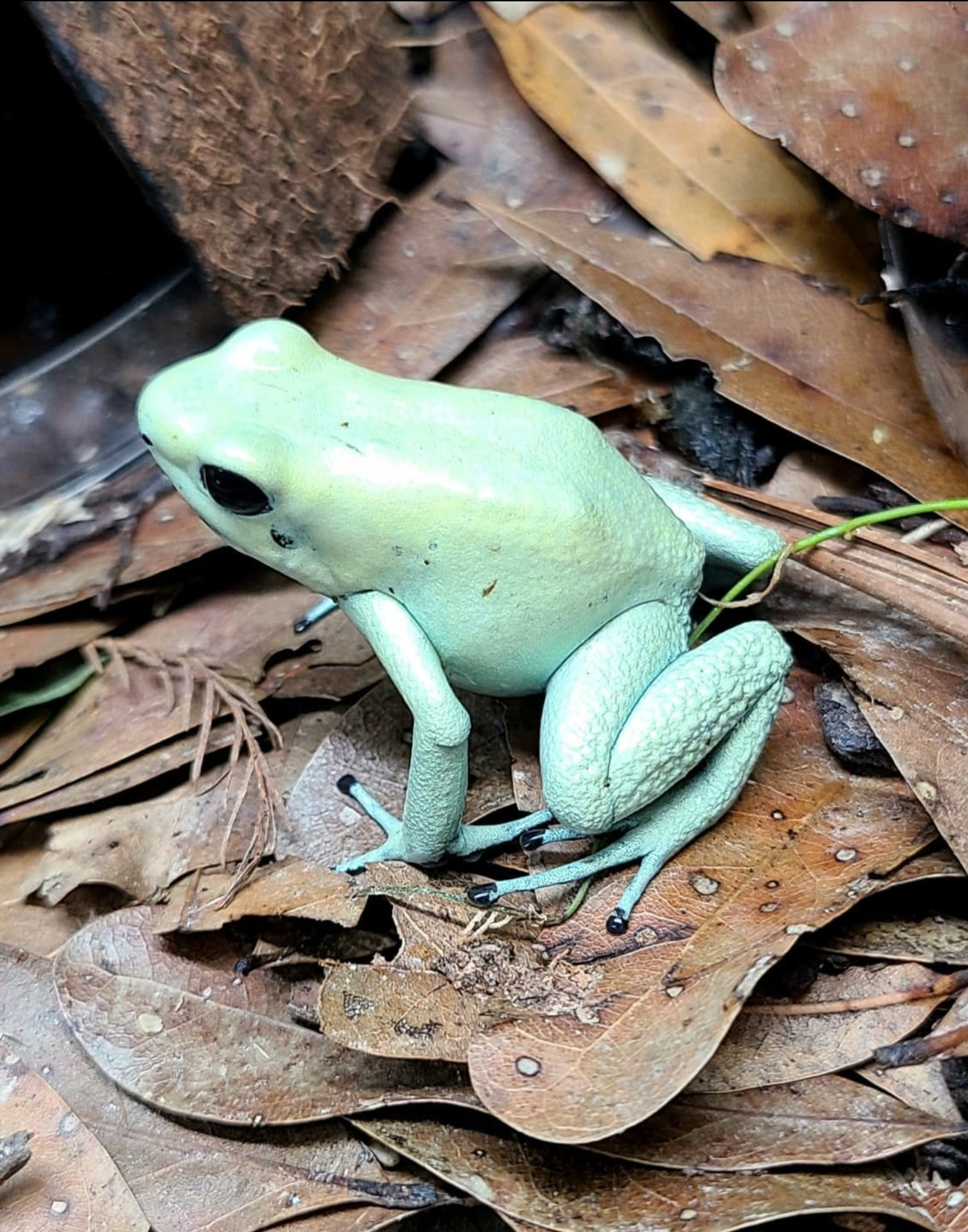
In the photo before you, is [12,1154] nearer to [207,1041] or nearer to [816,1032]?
[207,1041]

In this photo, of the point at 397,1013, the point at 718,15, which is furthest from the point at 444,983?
the point at 718,15

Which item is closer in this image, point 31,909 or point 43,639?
point 31,909

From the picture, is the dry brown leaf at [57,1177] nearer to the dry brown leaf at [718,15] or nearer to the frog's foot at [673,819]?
the frog's foot at [673,819]

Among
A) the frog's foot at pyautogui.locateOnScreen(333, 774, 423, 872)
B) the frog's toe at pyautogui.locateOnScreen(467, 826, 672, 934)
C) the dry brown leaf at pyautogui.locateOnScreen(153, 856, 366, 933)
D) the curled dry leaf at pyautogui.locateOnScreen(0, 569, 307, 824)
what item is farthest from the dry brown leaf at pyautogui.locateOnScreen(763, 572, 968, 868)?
the curled dry leaf at pyautogui.locateOnScreen(0, 569, 307, 824)

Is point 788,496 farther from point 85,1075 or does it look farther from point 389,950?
point 85,1075

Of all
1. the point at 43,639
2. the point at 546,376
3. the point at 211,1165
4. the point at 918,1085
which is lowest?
the point at 918,1085

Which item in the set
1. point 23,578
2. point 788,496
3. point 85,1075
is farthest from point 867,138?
point 85,1075
